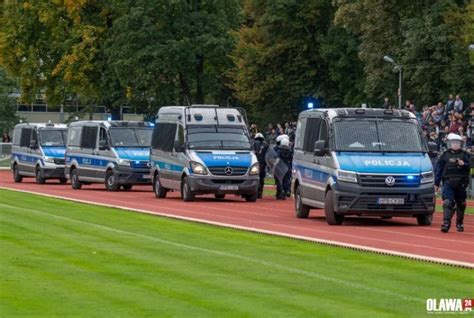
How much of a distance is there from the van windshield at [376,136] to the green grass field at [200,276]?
4.88 meters

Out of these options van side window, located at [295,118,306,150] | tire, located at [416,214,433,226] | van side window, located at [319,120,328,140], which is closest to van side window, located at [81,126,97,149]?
van side window, located at [295,118,306,150]

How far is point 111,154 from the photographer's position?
49594 mm

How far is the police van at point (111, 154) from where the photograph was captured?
4891 cm

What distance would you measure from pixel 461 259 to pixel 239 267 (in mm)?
3708

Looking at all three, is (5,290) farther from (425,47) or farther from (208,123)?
(425,47)

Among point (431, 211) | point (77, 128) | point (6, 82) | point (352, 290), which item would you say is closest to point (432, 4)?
point (77, 128)

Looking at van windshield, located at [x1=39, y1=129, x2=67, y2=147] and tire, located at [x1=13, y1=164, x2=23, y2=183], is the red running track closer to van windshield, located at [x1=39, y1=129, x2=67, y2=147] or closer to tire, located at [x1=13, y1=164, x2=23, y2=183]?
van windshield, located at [x1=39, y1=129, x2=67, y2=147]

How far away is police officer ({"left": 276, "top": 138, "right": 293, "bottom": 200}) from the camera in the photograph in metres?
43.1

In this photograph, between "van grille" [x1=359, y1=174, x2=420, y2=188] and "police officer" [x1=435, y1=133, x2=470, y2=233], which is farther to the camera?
"van grille" [x1=359, y1=174, x2=420, y2=188]

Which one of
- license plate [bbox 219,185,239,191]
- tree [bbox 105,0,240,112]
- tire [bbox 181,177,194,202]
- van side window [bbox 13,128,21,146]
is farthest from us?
tree [bbox 105,0,240,112]

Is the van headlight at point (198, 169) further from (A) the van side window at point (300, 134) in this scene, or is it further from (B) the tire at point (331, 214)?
(B) the tire at point (331, 214)

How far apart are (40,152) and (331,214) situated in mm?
30134

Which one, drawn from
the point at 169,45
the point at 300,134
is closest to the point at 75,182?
the point at 169,45

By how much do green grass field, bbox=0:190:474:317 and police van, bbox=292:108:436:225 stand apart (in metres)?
3.84
